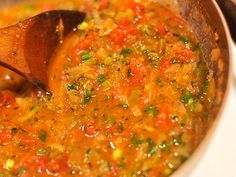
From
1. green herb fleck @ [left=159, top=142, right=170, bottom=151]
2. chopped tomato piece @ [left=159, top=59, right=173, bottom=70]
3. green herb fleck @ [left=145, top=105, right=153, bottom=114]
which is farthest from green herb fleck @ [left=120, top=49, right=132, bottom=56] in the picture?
green herb fleck @ [left=159, top=142, right=170, bottom=151]

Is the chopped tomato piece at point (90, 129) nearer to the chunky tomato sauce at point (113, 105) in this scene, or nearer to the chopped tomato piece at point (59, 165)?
the chunky tomato sauce at point (113, 105)

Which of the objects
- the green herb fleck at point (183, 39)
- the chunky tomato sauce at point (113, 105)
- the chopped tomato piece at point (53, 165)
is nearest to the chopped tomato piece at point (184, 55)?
the chunky tomato sauce at point (113, 105)

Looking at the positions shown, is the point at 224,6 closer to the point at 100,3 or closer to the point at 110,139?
the point at 100,3

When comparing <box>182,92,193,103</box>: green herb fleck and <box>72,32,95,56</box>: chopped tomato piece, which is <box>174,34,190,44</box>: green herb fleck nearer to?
<box>182,92,193,103</box>: green herb fleck

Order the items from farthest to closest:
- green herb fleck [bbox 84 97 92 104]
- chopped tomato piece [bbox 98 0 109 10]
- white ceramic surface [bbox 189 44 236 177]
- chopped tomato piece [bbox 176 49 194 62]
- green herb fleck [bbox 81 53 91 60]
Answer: chopped tomato piece [bbox 98 0 109 10] → green herb fleck [bbox 81 53 91 60] → chopped tomato piece [bbox 176 49 194 62] → green herb fleck [bbox 84 97 92 104] → white ceramic surface [bbox 189 44 236 177]

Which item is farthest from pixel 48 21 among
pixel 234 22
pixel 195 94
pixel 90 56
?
pixel 234 22

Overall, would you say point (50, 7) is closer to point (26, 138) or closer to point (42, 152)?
point (26, 138)
